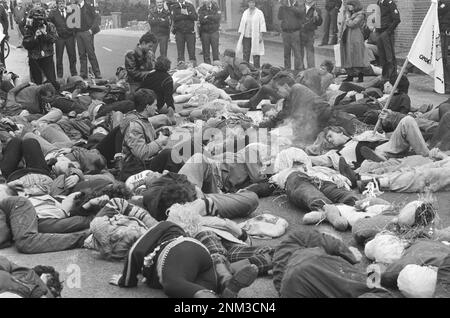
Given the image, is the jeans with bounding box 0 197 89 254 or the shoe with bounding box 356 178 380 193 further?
the shoe with bounding box 356 178 380 193

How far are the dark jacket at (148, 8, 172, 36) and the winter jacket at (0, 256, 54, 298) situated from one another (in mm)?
15766

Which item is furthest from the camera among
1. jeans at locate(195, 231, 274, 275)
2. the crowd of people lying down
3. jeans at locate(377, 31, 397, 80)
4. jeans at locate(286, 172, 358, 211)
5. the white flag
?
jeans at locate(377, 31, 397, 80)

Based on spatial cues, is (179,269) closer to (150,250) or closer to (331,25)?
(150,250)

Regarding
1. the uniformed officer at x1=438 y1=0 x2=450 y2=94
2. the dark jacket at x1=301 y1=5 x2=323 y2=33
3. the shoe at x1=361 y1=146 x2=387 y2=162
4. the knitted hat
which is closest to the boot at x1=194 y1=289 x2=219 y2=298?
the shoe at x1=361 y1=146 x2=387 y2=162

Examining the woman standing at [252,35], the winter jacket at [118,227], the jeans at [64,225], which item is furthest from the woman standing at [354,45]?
the winter jacket at [118,227]

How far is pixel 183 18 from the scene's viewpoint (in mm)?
20953

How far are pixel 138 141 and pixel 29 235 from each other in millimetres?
2652

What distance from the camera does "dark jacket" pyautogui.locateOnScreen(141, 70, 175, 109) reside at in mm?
13672

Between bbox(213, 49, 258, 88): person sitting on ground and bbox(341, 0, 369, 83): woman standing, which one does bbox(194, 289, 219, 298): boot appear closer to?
bbox(213, 49, 258, 88): person sitting on ground

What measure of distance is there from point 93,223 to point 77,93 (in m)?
8.13

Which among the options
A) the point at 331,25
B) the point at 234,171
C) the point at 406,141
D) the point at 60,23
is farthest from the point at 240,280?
the point at 331,25

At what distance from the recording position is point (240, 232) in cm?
714

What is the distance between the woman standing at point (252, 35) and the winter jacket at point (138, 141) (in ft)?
35.2
